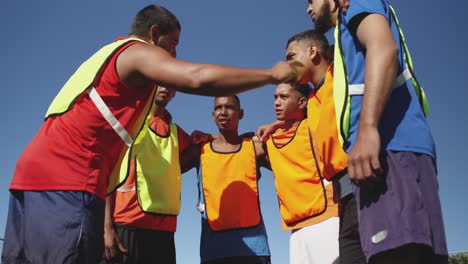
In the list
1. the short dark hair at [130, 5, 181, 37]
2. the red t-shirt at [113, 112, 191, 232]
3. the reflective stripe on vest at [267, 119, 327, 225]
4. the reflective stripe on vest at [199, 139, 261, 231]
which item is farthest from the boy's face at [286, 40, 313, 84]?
the red t-shirt at [113, 112, 191, 232]

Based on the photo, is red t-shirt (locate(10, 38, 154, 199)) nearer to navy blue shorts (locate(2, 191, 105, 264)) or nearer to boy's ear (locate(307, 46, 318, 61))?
navy blue shorts (locate(2, 191, 105, 264))

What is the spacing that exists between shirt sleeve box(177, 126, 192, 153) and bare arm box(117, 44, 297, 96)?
3106 mm

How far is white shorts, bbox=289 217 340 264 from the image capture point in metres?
4.45

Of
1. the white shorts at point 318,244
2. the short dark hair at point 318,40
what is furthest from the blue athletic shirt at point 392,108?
the white shorts at point 318,244

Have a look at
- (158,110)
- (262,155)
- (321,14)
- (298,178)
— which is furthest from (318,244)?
(158,110)

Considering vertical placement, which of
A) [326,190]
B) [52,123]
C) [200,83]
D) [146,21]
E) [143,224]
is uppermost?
[146,21]

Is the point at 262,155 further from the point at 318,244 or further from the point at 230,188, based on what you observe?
the point at 318,244

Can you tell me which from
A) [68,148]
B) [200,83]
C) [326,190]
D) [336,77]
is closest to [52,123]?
[68,148]

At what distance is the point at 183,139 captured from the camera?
6.10m

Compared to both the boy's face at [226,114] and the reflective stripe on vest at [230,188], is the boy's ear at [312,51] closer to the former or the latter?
the reflective stripe on vest at [230,188]

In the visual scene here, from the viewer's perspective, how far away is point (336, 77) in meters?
2.70

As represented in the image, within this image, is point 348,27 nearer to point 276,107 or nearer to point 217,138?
point 276,107

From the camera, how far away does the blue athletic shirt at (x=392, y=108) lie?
7.75 ft

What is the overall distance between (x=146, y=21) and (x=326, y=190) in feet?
8.34
